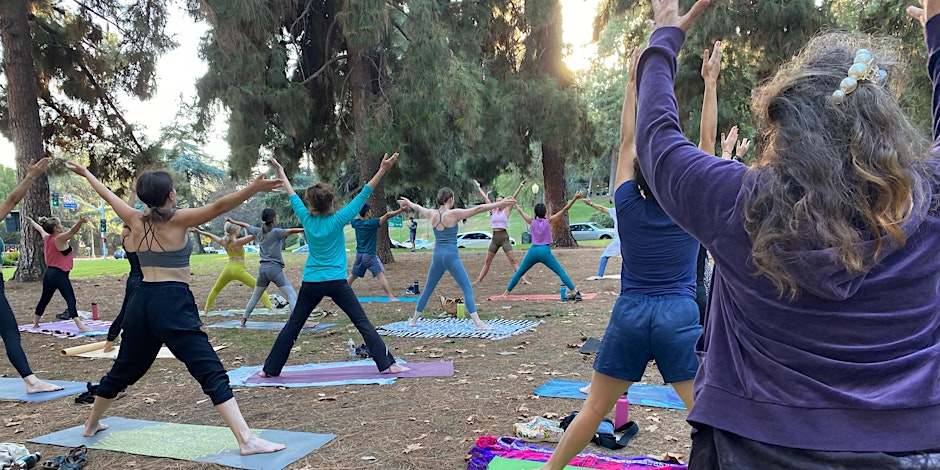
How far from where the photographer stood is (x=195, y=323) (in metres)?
4.16

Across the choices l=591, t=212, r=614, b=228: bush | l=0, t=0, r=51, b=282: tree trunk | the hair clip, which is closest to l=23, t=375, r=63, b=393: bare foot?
the hair clip

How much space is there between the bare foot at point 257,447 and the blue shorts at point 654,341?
2370 millimetres

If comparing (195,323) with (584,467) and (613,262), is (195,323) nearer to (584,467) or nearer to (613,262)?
(584,467)

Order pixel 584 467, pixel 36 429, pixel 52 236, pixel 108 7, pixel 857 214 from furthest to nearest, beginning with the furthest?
pixel 108 7, pixel 52 236, pixel 36 429, pixel 584 467, pixel 857 214

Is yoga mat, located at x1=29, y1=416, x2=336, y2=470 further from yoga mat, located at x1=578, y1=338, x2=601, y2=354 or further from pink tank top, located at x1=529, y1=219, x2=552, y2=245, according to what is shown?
pink tank top, located at x1=529, y1=219, x2=552, y2=245

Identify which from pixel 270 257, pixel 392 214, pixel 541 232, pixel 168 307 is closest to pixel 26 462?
pixel 168 307

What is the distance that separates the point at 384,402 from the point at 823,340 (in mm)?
4445

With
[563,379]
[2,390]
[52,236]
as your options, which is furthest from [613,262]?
Answer: [2,390]

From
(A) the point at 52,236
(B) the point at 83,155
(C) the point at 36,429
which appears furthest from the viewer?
(B) the point at 83,155

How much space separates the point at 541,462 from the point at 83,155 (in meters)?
17.8

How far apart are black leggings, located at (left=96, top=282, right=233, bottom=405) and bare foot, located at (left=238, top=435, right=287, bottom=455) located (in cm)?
34

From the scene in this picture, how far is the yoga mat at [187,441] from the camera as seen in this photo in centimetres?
401

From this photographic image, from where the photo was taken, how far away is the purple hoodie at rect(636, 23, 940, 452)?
126 cm

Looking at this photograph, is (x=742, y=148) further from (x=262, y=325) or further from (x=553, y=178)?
(x=553, y=178)
